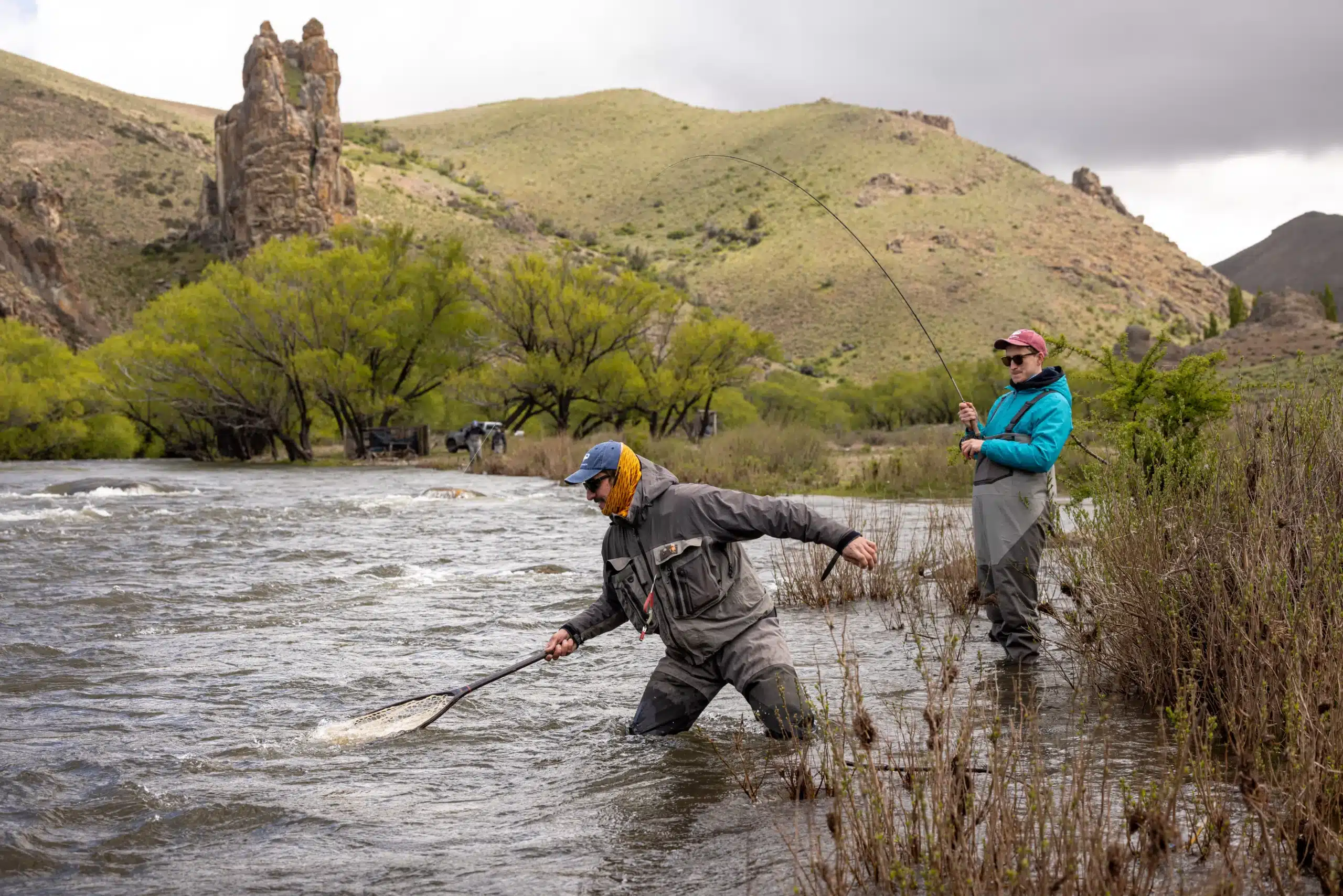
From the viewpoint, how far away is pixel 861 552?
4891 millimetres

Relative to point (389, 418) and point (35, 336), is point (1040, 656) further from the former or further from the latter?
point (35, 336)

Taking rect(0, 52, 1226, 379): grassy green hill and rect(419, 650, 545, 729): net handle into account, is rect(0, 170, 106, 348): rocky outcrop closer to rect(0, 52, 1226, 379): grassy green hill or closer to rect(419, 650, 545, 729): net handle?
rect(0, 52, 1226, 379): grassy green hill

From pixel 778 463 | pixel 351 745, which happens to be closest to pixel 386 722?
pixel 351 745

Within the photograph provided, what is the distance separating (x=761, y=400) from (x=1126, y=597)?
48389 millimetres

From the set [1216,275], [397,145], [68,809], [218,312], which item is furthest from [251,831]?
[397,145]

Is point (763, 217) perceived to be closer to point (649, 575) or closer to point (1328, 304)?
point (1328, 304)

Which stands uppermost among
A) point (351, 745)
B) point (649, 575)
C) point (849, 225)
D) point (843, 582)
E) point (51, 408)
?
point (849, 225)

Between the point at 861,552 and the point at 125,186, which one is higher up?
the point at 125,186

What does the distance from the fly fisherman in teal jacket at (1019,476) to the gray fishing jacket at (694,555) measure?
1.70 m

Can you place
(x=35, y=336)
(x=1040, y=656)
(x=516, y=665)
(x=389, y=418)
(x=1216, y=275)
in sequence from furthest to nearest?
(x=1216, y=275)
(x=35, y=336)
(x=389, y=418)
(x=1040, y=656)
(x=516, y=665)

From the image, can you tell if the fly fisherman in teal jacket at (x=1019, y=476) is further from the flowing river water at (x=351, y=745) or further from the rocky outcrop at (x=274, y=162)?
the rocky outcrop at (x=274, y=162)

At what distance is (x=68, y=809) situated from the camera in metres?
5.35

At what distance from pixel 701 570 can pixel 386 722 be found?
2219 millimetres

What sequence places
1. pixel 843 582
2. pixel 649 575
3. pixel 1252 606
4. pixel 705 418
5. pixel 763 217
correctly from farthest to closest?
pixel 763 217 < pixel 705 418 < pixel 843 582 < pixel 649 575 < pixel 1252 606
